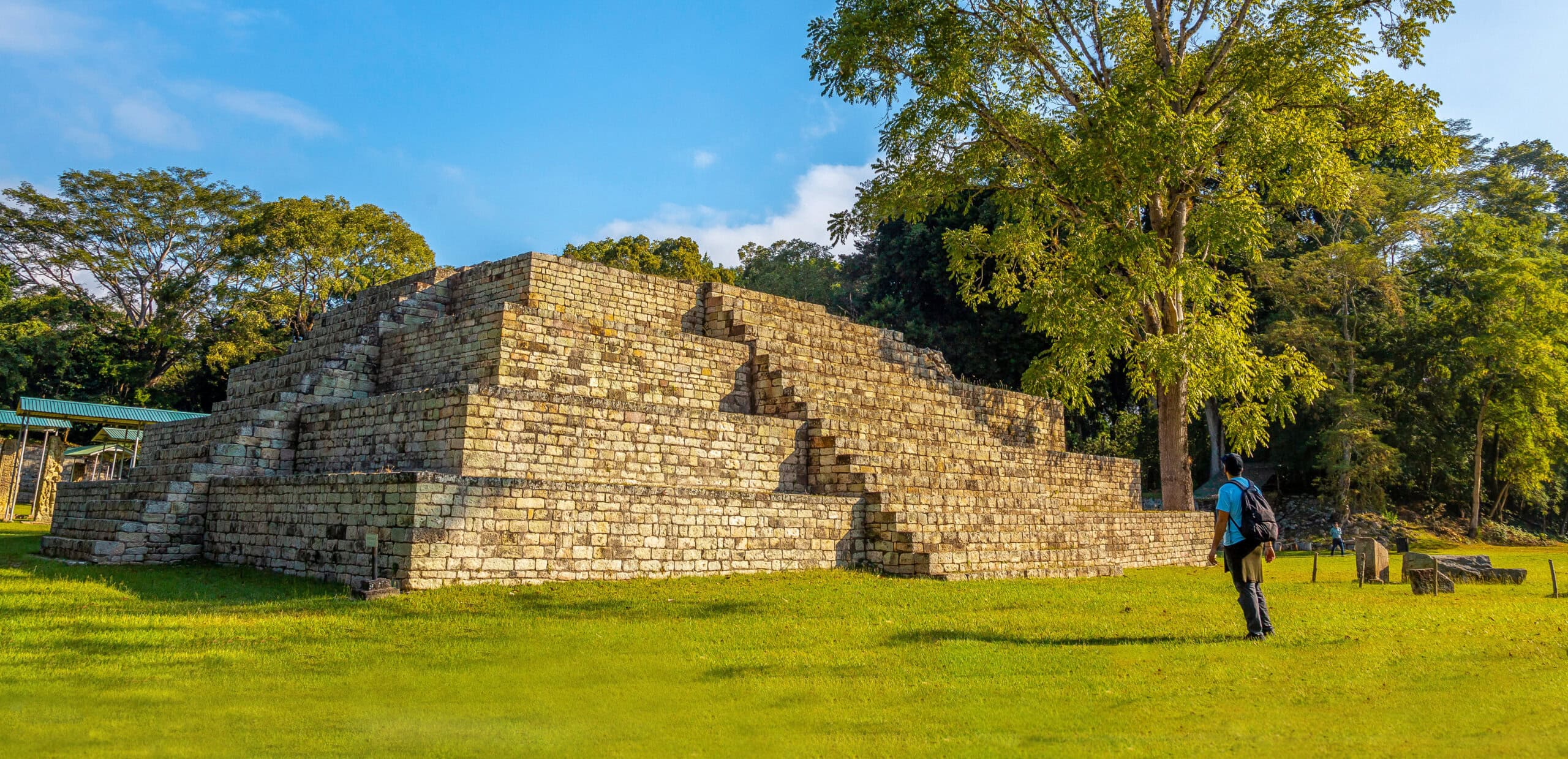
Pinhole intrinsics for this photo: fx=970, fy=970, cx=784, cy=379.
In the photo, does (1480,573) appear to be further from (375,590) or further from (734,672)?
(375,590)

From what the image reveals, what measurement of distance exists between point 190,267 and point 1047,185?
35.8 meters

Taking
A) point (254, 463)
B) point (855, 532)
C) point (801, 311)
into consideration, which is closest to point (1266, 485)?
point (801, 311)

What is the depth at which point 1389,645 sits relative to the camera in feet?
23.9

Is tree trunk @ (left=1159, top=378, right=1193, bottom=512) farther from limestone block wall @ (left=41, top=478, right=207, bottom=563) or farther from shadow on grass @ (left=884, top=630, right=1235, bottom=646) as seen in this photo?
limestone block wall @ (left=41, top=478, right=207, bottom=563)

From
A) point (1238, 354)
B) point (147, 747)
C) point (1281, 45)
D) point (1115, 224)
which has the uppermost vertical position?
point (1281, 45)

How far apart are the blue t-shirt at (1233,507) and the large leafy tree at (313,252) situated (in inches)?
1320

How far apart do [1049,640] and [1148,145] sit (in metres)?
11.2

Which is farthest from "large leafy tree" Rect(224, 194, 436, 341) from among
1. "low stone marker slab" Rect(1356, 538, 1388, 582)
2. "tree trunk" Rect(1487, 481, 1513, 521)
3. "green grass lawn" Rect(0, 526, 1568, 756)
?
"tree trunk" Rect(1487, 481, 1513, 521)

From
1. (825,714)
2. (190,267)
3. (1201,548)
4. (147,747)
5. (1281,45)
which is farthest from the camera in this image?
(190,267)

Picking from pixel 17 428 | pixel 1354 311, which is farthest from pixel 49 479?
pixel 1354 311

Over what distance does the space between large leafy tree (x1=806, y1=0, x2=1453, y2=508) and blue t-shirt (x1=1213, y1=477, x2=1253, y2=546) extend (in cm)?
1008

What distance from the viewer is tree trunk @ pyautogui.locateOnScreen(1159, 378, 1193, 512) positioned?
1944cm

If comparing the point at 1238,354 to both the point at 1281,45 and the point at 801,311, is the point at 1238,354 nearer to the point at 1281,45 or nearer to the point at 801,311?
the point at 1281,45

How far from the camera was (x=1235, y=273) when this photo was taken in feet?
104
